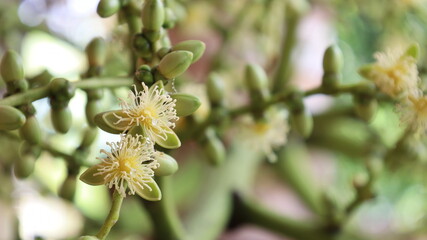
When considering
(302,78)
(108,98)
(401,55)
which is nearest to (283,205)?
(302,78)

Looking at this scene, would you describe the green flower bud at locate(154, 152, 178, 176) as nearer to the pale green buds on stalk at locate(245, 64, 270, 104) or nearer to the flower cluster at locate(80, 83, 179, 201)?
the flower cluster at locate(80, 83, 179, 201)

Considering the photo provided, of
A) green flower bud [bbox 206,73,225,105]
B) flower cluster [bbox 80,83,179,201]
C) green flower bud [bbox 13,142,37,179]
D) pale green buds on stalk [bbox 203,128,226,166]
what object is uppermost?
green flower bud [bbox 206,73,225,105]

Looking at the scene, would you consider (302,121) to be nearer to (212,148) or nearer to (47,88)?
(212,148)

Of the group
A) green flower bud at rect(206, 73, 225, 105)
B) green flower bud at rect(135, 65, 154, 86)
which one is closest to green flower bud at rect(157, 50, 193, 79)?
green flower bud at rect(135, 65, 154, 86)

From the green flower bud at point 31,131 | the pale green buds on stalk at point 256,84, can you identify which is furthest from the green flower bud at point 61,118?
the pale green buds on stalk at point 256,84

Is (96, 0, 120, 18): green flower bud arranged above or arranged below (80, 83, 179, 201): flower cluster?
above

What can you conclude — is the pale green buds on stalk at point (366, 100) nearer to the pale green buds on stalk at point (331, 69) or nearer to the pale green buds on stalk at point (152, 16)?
the pale green buds on stalk at point (331, 69)
